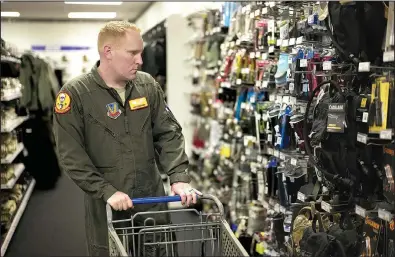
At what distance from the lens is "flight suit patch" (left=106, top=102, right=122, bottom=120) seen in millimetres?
3045

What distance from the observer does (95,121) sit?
3.04m

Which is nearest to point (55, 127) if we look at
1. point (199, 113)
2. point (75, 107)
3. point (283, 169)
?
point (75, 107)

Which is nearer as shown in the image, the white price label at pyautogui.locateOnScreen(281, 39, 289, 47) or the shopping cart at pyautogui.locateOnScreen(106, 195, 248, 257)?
the shopping cart at pyautogui.locateOnScreen(106, 195, 248, 257)

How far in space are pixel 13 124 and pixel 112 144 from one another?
2832 millimetres

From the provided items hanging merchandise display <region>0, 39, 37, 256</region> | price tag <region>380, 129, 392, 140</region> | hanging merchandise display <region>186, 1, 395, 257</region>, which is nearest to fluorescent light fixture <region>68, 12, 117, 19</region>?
hanging merchandise display <region>0, 39, 37, 256</region>

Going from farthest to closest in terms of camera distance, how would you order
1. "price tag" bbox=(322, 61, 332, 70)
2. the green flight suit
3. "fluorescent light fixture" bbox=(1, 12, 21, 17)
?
"fluorescent light fixture" bbox=(1, 12, 21, 17) → "price tag" bbox=(322, 61, 332, 70) → the green flight suit

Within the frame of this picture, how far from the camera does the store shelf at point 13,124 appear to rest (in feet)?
17.6

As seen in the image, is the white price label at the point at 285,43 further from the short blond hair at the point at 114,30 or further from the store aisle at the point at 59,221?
the store aisle at the point at 59,221

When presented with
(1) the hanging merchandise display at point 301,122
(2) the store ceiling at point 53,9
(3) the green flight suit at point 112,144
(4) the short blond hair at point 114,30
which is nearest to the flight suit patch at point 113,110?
(3) the green flight suit at point 112,144

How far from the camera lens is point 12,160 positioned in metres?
5.53

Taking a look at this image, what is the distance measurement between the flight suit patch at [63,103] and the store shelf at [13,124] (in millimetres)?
2582

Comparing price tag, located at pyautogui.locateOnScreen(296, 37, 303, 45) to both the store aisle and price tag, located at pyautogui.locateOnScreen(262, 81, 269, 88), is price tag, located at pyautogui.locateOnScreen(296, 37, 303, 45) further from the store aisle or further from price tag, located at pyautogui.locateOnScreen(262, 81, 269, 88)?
the store aisle

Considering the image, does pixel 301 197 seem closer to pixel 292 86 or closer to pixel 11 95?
pixel 292 86

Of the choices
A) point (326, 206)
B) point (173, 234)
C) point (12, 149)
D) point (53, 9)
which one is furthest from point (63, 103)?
point (12, 149)
